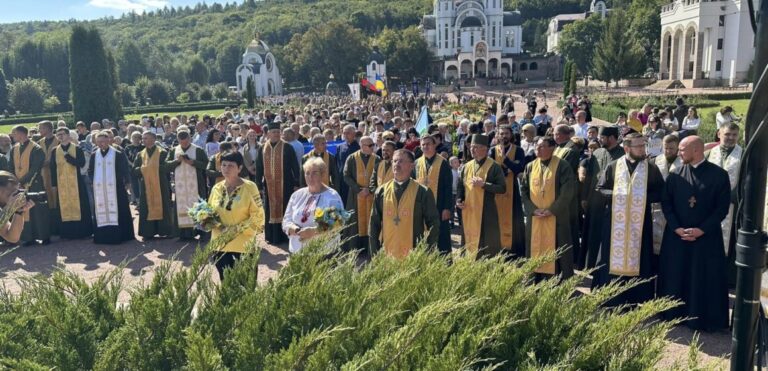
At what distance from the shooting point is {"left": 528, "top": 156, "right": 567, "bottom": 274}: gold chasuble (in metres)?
6.47

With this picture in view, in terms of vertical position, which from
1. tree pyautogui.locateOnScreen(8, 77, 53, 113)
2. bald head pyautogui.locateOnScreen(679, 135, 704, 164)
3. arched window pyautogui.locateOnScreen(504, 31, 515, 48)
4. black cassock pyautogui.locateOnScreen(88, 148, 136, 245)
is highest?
arched window pyautogui.locateOnScreen(504, 31, 515, 48)

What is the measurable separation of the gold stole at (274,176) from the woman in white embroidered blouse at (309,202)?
4.25m

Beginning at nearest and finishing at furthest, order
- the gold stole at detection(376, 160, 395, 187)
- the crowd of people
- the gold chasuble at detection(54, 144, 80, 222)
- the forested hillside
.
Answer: the crowd of people < the gold stole at detection(376, 160, 395, 187) < the gold chasuble at detection(54, 144, 80, 222) < the forested hillside

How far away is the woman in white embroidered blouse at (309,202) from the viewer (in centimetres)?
519

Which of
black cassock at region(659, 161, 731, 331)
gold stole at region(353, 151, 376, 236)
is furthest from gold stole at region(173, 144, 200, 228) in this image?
black cassock at region(659, 161, 731, 331)

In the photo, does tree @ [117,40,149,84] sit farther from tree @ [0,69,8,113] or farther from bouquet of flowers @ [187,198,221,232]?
bouquet of flowers @ [187,198,221,232]

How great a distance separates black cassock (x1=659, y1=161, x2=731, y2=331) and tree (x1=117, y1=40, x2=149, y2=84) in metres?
90.3

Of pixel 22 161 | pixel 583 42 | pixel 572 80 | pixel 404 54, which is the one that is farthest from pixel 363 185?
pixel 583 42

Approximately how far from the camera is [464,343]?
2432mm

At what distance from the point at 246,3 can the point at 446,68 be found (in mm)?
112554

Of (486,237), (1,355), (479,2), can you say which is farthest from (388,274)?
(479,2)

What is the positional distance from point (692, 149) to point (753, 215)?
3.77 metres

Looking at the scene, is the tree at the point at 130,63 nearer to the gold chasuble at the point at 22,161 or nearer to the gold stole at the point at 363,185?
the gold chasuble at the point at 22,161

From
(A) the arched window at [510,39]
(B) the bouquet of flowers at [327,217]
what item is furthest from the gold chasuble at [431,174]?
(A) the arched window at [510,39]
